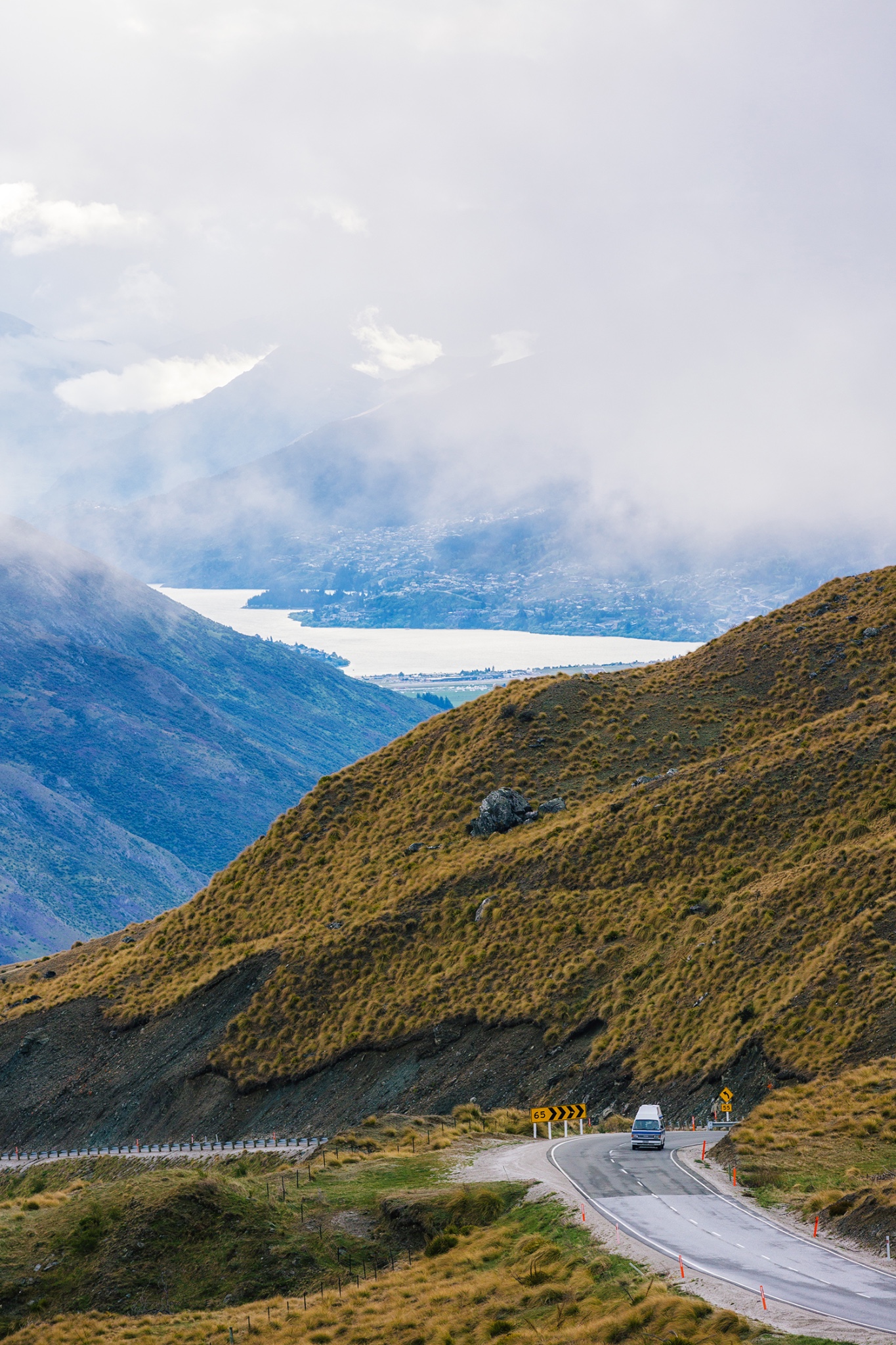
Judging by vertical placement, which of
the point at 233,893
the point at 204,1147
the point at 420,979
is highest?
the point at 233,893

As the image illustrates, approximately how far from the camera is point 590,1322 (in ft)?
89.8

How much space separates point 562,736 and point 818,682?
17.5 meters

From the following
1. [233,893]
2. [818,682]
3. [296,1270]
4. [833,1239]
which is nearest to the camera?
[833,1239]

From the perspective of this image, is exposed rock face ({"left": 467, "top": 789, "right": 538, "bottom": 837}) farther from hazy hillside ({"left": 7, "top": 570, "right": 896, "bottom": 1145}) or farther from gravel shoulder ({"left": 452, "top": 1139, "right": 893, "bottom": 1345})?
gravel shoulder ({"left": 452, "top": 1139, "right": 893, "bottom": 1345})

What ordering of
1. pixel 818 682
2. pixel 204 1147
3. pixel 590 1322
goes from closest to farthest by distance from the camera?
pixel 590 1322
pixel 204 1147
pixel 818 682

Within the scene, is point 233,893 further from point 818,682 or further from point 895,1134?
point 895,1134

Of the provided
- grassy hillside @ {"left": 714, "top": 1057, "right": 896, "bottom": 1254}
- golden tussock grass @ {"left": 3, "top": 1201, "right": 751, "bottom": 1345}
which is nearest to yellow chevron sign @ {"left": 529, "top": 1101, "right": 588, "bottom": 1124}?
grassy hillside @ {"left": 714, "top": 1057, "right": 896, "bottom": 1254}

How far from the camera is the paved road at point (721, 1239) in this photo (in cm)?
2666

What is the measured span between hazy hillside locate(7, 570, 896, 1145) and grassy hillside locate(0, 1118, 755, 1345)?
19.1 metres

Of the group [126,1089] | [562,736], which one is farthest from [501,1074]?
[562,736]

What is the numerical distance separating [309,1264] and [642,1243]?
36.2 feet

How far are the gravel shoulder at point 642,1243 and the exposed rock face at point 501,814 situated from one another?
115 ft

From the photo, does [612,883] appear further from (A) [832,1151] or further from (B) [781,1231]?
(B) [781,1231]

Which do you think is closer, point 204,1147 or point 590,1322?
point 590,1322
